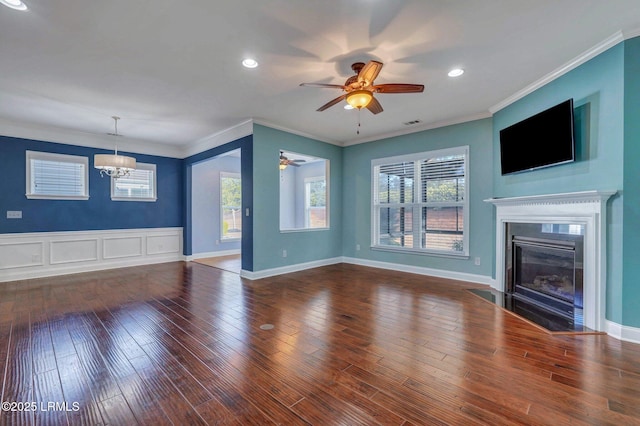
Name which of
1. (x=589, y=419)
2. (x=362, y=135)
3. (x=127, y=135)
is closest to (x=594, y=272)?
(x=589, y=419)

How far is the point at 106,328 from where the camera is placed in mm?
2879

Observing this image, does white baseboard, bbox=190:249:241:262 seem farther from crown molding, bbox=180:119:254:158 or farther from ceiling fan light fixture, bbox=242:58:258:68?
ceiling fan light fixture, bbox=242:58:258:68

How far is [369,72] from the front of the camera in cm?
271

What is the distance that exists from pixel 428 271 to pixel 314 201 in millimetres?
4819

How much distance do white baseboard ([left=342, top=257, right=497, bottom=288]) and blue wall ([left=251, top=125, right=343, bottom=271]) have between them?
813mm

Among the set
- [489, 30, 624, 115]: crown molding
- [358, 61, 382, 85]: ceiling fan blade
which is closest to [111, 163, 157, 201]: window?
[358, 61, 382, 85]: ceiling fan blade

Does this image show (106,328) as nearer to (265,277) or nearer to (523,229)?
(265,277)

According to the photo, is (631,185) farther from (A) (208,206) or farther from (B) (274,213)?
(A) (208,206)

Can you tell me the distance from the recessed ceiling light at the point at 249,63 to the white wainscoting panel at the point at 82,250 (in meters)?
5.12

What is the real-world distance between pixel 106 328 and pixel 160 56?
2840mm

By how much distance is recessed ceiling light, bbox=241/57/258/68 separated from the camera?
2992mm

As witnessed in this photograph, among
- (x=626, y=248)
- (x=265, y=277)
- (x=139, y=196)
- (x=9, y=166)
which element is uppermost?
(x=9, y=166)

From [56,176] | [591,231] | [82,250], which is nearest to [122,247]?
[82,250]

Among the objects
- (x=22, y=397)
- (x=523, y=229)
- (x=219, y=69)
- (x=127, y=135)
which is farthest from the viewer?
(x=127, y=135)
